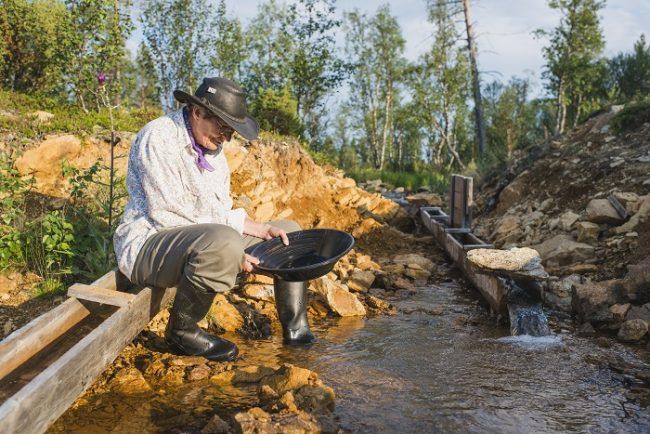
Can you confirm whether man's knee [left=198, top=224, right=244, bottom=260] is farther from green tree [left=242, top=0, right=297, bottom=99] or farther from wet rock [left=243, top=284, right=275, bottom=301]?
green tree [left=242, top=0, right=297, bottom=99]

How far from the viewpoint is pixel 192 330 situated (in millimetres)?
3414

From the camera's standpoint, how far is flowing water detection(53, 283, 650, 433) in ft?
9.16

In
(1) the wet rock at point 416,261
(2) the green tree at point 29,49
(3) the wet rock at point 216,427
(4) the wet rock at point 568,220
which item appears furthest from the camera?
(2) the green tree at point 29,49

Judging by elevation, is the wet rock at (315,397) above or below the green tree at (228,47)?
below

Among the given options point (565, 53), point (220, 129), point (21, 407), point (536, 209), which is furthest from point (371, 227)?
point (565, 53)

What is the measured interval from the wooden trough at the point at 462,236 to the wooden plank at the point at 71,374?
3076mm

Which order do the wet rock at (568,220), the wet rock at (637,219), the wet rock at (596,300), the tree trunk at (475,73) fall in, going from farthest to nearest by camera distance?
the tree trunk at (475,73)
the wet rock at (568,220)
the wet rock at (637,219)
the wet rock at (596,300)

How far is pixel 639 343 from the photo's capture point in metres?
4.12

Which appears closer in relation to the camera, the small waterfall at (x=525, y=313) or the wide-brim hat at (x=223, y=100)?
the wide-brim hat at (x=223, y=100)

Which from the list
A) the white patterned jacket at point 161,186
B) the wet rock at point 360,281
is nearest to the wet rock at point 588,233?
the wet rock at point 360,281

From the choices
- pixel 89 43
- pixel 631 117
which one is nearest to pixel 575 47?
pixel 631 117

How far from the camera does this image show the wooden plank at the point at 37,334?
2492 millimetres

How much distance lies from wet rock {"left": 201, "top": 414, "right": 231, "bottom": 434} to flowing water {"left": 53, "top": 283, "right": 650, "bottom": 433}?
0.70 ft

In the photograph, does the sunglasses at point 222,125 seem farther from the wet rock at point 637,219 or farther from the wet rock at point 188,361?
the wet rock at point 637,219
